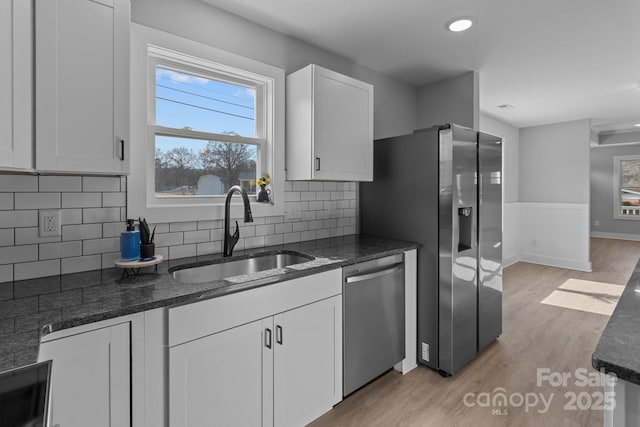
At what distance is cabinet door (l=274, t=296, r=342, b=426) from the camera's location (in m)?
1.68

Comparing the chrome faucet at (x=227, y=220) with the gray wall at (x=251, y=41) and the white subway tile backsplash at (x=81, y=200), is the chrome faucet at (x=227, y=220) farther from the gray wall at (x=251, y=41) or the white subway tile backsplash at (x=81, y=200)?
the gray wall at (x=251, y=41)

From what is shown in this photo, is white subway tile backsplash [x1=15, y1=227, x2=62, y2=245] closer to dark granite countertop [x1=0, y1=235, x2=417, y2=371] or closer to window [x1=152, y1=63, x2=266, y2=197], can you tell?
dark granite countertop [x1=0, y1=235, x2=417, y2=371]

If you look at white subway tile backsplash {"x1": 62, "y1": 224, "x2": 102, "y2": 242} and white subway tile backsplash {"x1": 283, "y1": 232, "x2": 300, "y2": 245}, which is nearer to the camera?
white subway tile backsplash {"x1": 62, "y1": 224, "x2": 102, "y2": 242}

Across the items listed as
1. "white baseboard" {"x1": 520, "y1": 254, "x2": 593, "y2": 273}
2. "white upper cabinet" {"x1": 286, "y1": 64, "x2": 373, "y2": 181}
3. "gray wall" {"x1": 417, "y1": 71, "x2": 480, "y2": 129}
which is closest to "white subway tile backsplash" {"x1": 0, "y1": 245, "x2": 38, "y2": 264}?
"white upper cabinet" {"x1": 286, "y1": 64, "x2": 373, "y2": 181}

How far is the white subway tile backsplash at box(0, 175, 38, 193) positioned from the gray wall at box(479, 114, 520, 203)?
18.3 feet

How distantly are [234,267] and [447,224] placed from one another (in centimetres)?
151

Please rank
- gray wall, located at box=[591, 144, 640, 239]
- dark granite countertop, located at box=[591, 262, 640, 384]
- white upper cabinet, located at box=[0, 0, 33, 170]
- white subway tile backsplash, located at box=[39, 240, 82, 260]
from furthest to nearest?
1. gray wall, located at box=[591, 144, 640, 239]
2. white subway tile backsplash, located at box=[39, 240, 82, 260]
3. white upper cabinet, located at box=[0, 0, 33, 170]
4. dark granite countertop, located at box=[591, 262, 640, 384]

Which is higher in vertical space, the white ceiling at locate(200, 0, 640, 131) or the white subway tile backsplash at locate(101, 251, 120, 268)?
the white ceiling at locate(200, 0, 640, 131)

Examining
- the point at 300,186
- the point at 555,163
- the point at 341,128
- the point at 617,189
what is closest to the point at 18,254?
the point at 300,186

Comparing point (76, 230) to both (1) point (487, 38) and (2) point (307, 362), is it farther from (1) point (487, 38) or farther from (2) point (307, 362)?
(1) point (487, 38)

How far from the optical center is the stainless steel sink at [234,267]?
1896mm

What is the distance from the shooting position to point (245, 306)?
1.52 meters

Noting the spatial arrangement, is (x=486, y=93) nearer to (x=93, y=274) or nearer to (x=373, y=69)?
(x=373, y=69)

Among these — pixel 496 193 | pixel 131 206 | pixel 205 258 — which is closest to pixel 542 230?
pixel 496 193
